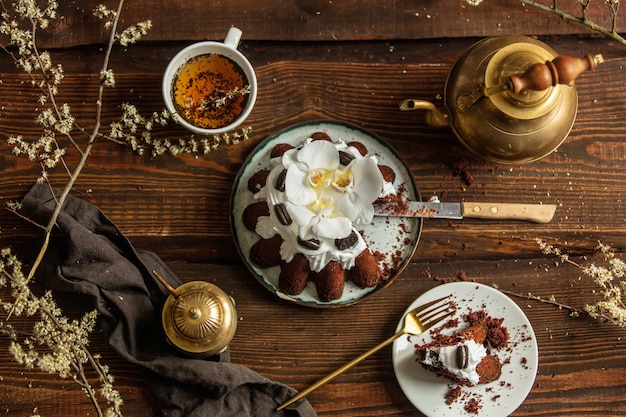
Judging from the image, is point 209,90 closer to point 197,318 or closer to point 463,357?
point 197,318

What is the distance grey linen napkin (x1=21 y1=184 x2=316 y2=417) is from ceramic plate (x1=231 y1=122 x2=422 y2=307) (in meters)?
0.18

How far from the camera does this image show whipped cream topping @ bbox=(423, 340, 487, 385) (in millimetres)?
1268

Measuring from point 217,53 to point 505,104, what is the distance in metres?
0.61

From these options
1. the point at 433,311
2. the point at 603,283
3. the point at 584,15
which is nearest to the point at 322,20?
the point at 584,15

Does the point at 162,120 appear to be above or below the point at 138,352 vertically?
above

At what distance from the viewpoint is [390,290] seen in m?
1.38

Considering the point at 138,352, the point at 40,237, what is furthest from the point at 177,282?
the point at 40,237

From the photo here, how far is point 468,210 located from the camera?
1.36 metres

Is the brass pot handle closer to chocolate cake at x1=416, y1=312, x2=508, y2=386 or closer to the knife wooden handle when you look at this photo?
the knife wooden handle

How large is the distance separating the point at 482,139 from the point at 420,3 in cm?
39

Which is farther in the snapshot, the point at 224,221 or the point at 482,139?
the point at 224,221

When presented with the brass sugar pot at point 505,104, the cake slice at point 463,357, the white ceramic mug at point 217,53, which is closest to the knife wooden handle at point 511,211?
the brass sugar pot at point 505,104

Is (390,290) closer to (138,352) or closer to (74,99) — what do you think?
(138,352)

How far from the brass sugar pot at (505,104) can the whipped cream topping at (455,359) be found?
0.40m
